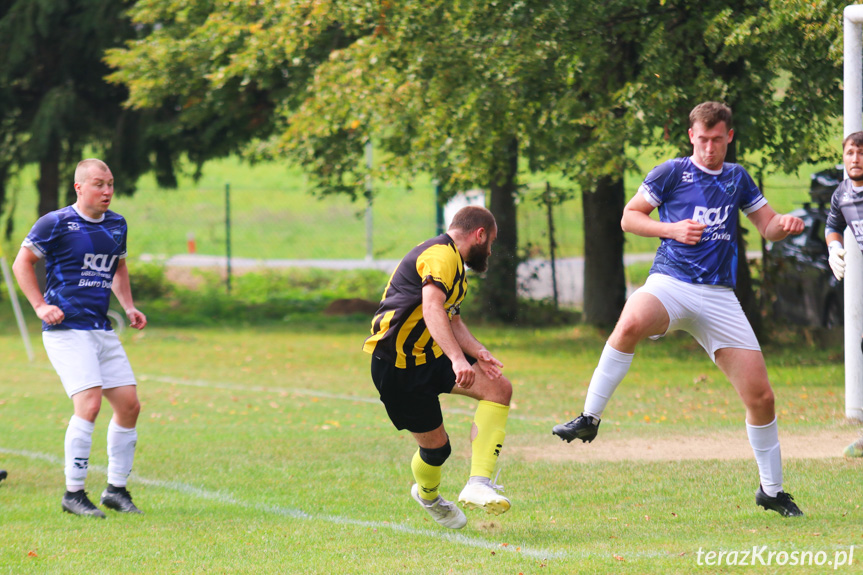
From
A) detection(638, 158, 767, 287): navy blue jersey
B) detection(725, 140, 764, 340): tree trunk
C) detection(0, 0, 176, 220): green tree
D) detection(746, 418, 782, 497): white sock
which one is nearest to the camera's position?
detection(638, 158, 767, 287): navy blue jersey

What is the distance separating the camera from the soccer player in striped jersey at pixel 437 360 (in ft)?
16.9

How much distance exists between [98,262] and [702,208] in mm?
3636

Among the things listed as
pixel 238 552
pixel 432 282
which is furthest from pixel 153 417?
pixel 432 282

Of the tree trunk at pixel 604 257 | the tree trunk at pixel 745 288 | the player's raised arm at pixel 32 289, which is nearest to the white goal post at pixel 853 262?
the tree trunk at pixel 745 288

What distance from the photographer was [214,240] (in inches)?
1495

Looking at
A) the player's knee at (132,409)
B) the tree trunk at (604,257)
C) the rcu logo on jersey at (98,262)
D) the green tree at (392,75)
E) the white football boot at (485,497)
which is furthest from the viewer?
the tree trunk at (604,257)

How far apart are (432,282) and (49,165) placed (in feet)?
60.9

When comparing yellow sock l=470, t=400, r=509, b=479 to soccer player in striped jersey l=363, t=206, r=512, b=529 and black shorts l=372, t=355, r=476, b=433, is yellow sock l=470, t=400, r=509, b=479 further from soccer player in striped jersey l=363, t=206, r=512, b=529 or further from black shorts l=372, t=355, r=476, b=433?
black shorts l=372, t=355, r=476, b=433

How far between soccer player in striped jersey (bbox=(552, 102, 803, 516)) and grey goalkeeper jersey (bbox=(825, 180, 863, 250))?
0.97m

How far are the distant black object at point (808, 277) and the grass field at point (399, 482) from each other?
4.70ft

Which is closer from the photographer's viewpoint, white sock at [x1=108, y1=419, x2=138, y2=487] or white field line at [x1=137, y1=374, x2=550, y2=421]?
white sock at [x1=108, y1=419, x2=138, y2=487]

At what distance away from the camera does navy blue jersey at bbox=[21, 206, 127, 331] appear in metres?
6.14

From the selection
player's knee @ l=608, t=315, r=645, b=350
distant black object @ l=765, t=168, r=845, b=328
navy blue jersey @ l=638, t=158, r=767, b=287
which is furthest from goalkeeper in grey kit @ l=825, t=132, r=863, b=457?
distant black object @ l=765, t=168, r=845, b=328

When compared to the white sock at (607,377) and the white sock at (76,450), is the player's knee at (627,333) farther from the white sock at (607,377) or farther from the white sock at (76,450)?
the white sock at (76,450)
